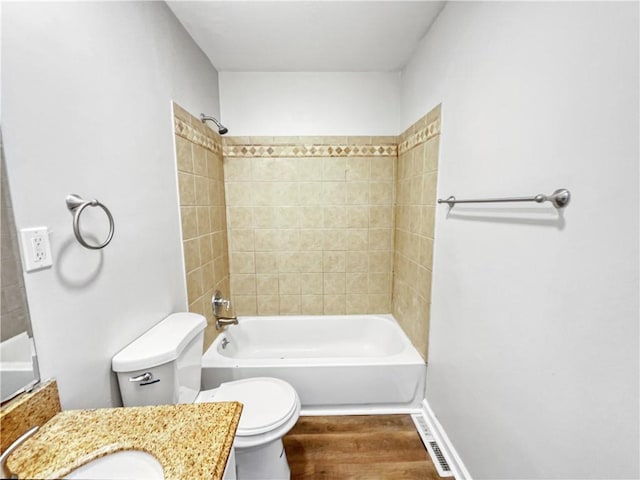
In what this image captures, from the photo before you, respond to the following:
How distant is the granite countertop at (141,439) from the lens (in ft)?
1.90

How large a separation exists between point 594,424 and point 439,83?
5.01ft

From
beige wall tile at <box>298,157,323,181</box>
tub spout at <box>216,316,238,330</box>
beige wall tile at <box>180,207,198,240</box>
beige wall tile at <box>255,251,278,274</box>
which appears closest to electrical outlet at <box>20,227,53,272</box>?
beige wall tile at <box>180,207,198,240</box>

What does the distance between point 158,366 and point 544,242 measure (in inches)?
53.9

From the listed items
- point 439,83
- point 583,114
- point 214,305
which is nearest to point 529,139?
point 583,114

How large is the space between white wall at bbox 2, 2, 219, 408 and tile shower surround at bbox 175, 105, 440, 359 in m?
0.64

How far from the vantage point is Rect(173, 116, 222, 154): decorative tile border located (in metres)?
1.43

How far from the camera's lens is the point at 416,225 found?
1771 millimetres

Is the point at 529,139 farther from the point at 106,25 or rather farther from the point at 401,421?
the point at 401,421

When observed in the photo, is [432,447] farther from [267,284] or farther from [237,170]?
[237,170]

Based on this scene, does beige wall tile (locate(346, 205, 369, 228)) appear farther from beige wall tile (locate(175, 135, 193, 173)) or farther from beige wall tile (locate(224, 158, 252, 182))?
beige wall tile (locate(175, 135, 193, 173))

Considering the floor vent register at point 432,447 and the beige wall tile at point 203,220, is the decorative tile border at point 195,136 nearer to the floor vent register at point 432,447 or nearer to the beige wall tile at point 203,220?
the beige wall tile at point 203,220

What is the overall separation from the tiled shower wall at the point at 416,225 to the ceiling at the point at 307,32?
514mm

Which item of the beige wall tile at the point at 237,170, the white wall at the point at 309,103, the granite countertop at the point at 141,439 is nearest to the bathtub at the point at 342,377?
the granite countertop at the point at 141,439

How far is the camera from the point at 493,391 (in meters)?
1.02
